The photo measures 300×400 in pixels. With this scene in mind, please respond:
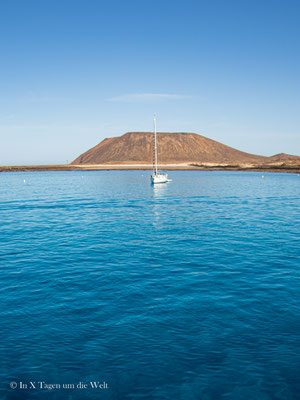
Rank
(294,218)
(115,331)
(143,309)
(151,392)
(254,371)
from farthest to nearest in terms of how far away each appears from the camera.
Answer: (294,218) < (143,309) < (115,331) < (254,371) < (151,392)

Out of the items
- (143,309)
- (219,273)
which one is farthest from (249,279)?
(143,309)

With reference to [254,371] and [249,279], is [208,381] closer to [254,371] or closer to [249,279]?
[254,371]

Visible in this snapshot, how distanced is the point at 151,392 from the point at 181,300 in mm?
5022

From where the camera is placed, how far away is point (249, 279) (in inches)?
579

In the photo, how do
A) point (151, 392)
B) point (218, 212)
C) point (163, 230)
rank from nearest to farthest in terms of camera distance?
1. point (151, 392)
2. point (163, 230)
3. point (218, 212)

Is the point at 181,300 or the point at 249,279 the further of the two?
the point at 249,279

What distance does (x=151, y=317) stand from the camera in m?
11.0

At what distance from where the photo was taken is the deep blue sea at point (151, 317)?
789cm

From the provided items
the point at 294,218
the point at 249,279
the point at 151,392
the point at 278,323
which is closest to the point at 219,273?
the point at 249,279

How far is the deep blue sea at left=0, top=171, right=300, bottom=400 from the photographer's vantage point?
7.89 meters

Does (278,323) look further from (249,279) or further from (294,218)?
(294,218)

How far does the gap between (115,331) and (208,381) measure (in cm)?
330

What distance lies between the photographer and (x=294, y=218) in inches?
1222

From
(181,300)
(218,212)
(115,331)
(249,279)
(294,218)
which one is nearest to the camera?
(115,331)
